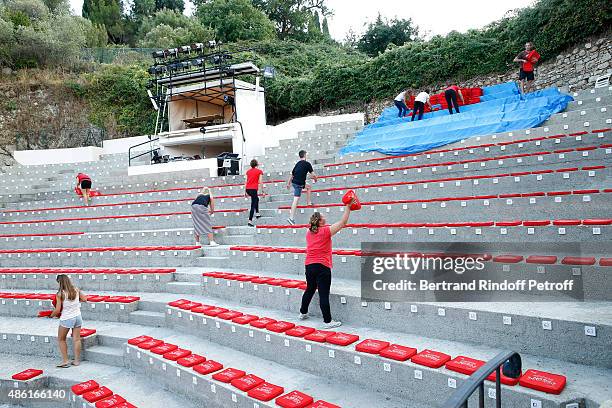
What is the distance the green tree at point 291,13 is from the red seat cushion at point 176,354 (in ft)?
100

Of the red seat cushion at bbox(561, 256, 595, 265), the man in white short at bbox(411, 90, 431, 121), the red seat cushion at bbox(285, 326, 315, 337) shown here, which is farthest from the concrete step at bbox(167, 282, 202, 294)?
the man in white short at bbox(411, 90, 431, 121)

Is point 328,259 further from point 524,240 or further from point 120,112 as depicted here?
point 120,112

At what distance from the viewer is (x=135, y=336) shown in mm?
6043

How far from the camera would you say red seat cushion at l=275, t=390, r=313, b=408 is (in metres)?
3.40

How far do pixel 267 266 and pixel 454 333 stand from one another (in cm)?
352

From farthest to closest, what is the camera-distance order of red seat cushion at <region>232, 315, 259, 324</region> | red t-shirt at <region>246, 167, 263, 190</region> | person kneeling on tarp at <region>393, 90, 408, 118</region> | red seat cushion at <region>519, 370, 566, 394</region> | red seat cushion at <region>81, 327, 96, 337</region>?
person kneeling on tarp at <region>393, 90, 408, 118</region> → red t-shirt at <region>246, 167, 263, 190</region> → red seat cushion at <region>81, 327, 96, 337</region> → red seat cushion at <region>232, 315, 259, 324</region> → red seat cushion at <region>519, 370, 566, 394</region>

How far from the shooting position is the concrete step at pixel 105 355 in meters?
5.71

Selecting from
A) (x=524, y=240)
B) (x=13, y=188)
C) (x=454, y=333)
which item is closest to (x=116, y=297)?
(x=454, y=333)

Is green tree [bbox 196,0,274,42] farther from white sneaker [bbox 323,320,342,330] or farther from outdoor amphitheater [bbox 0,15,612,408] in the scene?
white sneaker [bbox 323,320,342,330]

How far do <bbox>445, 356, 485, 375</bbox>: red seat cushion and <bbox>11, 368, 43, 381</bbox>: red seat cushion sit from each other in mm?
4870

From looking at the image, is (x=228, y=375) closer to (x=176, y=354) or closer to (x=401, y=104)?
(x=176, y=354)

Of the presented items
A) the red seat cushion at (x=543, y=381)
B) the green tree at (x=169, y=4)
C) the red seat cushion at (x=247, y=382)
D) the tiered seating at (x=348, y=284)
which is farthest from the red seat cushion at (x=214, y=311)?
the green tree at (x=169, y=4)

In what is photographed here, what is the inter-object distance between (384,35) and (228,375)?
81.6ft

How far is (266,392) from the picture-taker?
3.68 meters
